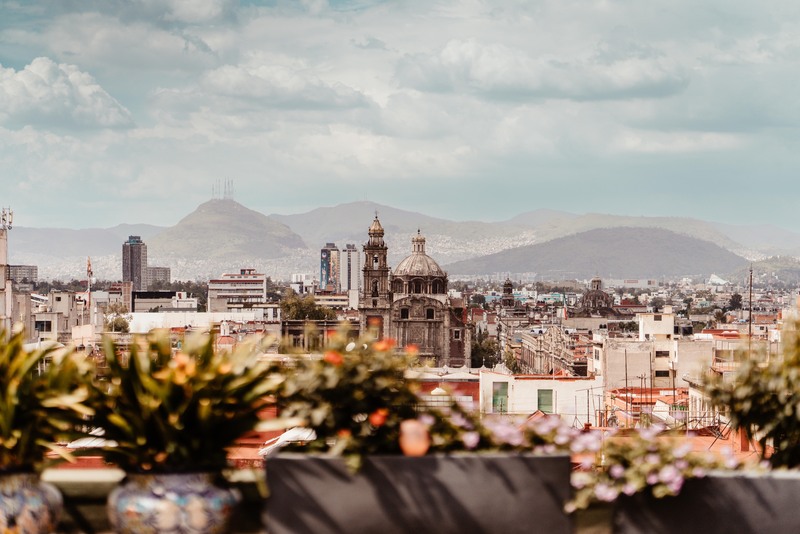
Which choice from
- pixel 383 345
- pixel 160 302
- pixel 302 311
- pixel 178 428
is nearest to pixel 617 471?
pixel 383 345

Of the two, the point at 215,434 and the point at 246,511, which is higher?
the point at 215,434

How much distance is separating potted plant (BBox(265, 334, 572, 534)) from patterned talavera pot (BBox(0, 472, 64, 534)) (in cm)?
74

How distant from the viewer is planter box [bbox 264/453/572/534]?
3.57m

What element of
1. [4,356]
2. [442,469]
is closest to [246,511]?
[442,469]

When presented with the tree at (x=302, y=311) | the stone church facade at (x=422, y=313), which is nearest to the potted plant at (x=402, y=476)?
the stone church facade at (x=422, y=313)

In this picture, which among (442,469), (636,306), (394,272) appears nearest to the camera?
(442,469)

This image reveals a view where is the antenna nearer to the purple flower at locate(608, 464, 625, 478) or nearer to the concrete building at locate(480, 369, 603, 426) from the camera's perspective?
the concrete building at locate(480, 369, 603, 426)

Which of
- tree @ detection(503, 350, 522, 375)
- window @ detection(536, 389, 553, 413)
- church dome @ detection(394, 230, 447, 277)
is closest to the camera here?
window @ detection(536, 389, 553, 413)

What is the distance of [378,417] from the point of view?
373 centimetres

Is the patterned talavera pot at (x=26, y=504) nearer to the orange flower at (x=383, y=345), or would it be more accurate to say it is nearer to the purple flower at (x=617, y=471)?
the orange flower at (x=383, y=345)

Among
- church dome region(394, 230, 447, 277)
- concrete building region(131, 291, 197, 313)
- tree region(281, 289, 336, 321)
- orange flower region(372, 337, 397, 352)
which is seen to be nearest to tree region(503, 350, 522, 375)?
church dome region(394, 230, 447, 277)

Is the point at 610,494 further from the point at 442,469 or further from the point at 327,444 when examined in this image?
the point at 327,444

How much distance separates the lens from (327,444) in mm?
3768

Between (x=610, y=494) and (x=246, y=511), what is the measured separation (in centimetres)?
118
